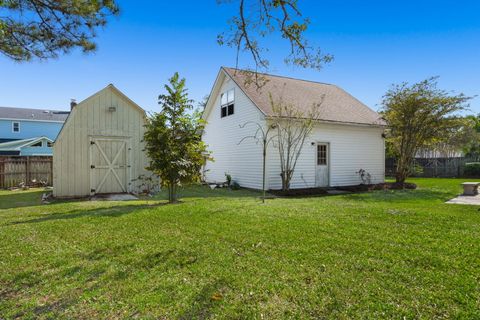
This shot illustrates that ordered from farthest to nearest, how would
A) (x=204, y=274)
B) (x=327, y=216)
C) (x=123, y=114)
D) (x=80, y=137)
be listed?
(x=123, y=114) → (x=80, y=137) → (x=327, y=216) → (x=204, y=274)

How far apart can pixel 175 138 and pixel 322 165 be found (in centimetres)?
794

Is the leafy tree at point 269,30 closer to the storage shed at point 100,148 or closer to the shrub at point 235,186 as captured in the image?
the storage shed at point 100,148

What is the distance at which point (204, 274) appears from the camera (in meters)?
3.42

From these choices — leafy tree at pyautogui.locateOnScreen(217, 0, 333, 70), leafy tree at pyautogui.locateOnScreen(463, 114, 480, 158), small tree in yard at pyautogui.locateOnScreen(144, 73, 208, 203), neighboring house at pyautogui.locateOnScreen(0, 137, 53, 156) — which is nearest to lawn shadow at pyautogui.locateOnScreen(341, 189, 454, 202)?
small tree in yard at pyautogui.locateOnScreen(144, 73, 208, 203)

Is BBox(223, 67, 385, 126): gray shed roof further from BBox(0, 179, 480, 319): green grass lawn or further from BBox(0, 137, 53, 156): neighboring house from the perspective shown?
BBox(0, 137, 53, 156): neighboring house

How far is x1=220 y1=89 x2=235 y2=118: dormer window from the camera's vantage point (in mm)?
15295

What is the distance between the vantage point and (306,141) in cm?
1330

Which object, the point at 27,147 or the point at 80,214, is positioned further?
the point at 27,147

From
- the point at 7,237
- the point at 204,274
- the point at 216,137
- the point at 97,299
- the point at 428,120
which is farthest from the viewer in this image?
the point at 216,137

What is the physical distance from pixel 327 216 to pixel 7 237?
6.16 meters

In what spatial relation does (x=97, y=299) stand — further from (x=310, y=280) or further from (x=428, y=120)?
(x=428, y=120)

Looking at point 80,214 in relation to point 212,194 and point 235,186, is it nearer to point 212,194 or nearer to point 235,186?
point 212,194

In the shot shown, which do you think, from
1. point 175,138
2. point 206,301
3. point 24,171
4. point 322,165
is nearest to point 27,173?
point 24,171

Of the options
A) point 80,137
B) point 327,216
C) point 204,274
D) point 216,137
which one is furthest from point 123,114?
point 204,274
